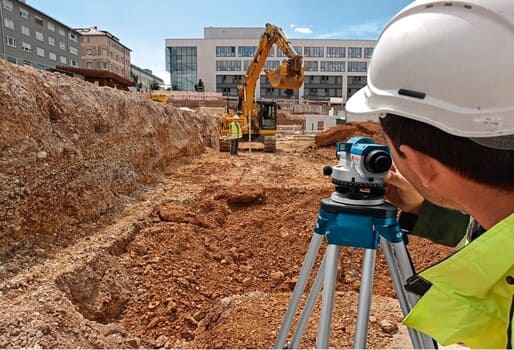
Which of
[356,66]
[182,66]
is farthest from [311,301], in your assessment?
[182,66]

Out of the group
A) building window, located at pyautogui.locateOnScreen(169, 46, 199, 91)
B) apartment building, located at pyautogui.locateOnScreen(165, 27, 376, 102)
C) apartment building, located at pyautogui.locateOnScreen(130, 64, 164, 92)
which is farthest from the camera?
apartment building, located at pyautogui.locateOnScreen(130, 64, 164, 92)

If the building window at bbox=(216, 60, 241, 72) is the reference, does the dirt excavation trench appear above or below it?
below

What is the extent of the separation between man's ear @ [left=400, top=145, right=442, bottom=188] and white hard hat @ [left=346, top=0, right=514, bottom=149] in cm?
7

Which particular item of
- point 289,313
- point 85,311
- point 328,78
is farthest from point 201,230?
point 328,78

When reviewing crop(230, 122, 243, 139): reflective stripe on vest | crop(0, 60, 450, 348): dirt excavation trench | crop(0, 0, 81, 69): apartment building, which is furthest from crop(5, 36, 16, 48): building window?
crop(0, 60, 450, 348): dirt excavation trench

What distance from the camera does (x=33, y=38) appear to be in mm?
40562

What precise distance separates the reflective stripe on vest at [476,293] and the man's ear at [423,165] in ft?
0.51

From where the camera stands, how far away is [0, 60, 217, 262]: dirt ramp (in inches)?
140

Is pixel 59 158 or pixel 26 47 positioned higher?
pixel 26 47

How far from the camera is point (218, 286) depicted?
3.88 metres

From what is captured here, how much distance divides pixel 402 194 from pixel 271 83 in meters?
12.3

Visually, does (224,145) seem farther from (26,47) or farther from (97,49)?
(97,49)

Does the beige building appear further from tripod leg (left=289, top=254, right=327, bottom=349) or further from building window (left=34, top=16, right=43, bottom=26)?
tripod leg (left=289, top=254, right=327, bottom=349)

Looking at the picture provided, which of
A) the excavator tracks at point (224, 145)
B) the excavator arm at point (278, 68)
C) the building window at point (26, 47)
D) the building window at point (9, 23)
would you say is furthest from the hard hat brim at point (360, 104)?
the building window at point (26, 47)
